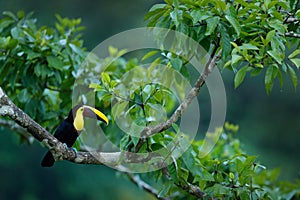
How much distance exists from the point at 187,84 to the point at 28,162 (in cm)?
477

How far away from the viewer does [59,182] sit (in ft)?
23.6

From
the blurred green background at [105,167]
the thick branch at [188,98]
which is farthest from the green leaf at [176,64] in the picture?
the blurred green background at [105,167]

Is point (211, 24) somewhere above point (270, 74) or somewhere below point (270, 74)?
above

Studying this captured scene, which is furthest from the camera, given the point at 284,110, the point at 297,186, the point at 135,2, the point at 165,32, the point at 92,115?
the point at 135,2

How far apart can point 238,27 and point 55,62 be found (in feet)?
3.55

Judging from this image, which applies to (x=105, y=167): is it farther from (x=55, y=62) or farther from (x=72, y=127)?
(x=72, y=127)

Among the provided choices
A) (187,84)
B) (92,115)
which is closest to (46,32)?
(92,115)

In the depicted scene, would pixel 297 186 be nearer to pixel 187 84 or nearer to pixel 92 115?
pixel 187 84

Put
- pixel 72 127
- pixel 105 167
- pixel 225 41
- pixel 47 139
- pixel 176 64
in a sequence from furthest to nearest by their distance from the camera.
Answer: pixel 105 167 < pixel 72 127 < pixel 176 64 < pixel 225 41 < pixel 47 139

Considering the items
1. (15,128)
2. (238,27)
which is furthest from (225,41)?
(15,128)

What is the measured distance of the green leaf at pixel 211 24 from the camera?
2.36 m

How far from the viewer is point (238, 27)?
2.36 m

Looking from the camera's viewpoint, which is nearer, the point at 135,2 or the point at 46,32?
the point at 46,32

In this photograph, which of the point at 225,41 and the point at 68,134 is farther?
the point at 68,134
